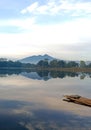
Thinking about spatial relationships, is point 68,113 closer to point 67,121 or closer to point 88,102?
point 67,121

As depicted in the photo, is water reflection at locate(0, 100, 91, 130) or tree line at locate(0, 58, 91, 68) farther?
tree line at locate(0, 58, 91, 68)

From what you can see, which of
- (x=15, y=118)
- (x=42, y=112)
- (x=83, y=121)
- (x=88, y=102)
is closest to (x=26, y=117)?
(x=15, y=118)

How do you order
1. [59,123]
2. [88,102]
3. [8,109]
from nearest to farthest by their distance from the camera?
[88,102] → [59,123] → [8,109]

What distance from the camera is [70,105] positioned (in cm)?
2259

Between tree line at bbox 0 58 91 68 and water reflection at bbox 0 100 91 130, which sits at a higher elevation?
tree line at bbox 0 58 91 68

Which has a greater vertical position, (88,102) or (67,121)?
(88,102)

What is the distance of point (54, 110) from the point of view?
809 inches

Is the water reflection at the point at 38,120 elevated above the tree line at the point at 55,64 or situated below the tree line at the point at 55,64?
below

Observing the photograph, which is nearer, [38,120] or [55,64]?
[38,120]

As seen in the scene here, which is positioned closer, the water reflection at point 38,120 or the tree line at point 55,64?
the water reflection at point 38,120

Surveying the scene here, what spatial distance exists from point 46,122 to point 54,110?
3938 millimetres

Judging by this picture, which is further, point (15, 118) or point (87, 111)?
point (87, 111)

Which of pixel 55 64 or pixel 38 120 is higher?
pixel 55 64

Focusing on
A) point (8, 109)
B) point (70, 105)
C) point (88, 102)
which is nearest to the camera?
point (88, 102)
